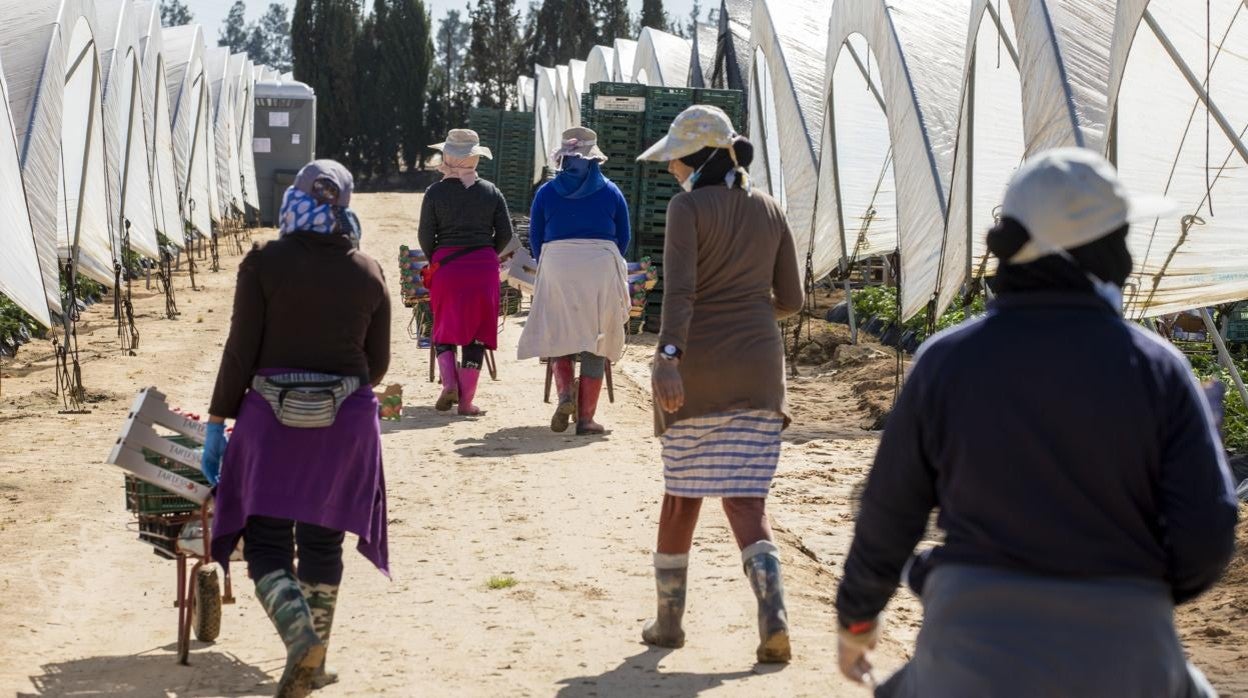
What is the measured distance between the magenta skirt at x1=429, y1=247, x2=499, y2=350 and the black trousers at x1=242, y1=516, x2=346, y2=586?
208 inches

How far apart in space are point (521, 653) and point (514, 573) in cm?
107

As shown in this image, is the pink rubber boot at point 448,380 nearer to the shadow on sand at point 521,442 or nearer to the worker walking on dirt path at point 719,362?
the shadow on sand at point 521,442

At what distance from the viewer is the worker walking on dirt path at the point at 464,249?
9.55 m

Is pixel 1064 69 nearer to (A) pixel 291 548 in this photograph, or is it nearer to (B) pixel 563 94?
(A) pixel 291 548

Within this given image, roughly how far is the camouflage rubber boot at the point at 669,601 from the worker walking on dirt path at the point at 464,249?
15.3ft

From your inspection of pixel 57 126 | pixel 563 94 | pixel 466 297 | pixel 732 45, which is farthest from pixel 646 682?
pixel 563 94

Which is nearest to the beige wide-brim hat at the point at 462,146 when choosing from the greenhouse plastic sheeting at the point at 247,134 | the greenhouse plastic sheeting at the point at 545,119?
the greenhouse plastic sheeting at the point at 247,134

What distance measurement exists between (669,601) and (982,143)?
764 cm

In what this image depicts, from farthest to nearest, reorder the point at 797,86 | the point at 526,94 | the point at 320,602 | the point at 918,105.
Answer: the point at 526,94 → the point at 797,86 → the point at 918,105 → the point at 320,602

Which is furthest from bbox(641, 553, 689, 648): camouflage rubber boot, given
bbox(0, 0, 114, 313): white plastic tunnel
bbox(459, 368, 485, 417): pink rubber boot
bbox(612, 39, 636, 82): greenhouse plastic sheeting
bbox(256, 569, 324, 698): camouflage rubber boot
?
bbox(612, 39, 636, 82): greenhouse plastic sheeting

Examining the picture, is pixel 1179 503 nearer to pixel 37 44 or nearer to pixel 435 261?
pixel 435 261

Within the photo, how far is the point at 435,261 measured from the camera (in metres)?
9.82

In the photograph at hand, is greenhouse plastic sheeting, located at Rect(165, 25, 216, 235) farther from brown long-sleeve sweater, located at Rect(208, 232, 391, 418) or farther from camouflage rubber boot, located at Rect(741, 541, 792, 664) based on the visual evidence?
camouflage rubber boot, located at Rect(741, 541, 792, 664)

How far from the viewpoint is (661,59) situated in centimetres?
2466
